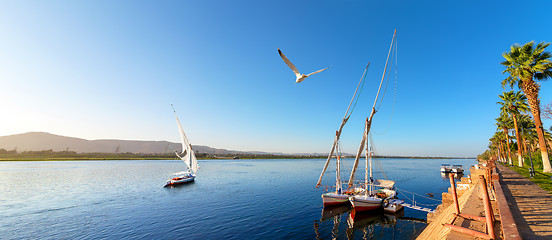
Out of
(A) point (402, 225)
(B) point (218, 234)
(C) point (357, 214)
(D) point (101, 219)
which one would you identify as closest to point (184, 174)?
(D) point (101, 219)

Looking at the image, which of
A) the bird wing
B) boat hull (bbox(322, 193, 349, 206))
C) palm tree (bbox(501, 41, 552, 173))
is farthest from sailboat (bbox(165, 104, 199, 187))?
palm tree (bbox(501, 41, 552, 173))

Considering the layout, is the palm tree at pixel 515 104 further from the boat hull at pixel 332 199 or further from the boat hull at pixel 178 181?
the boat hull at pixel 178 181

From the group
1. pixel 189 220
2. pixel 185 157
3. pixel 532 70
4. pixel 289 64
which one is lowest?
pixel 189 220

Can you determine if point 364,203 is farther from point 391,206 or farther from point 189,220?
point 189,220

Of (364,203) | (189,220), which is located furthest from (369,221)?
(189,220)

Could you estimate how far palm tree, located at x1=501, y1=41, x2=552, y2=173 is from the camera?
3039cm

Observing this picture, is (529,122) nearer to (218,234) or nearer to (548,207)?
(548,207)

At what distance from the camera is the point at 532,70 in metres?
30.9

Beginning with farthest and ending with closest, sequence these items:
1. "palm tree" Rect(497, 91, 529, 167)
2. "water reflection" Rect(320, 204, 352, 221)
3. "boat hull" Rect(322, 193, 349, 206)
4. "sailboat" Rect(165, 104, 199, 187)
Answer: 1. "sailboat" Rect(165, 104, 199, 187)
2. "palm tree" Rect(497, 91, 529, 167)
3. "boat hull" Rect(322, 193, 349, 206)
4. "water reflection" Rect(320, 204, 352, 221)

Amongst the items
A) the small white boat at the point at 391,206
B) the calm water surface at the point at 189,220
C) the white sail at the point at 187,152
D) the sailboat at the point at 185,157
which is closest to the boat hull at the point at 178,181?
the sailboat at the point at 185,157

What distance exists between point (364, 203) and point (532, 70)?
107 ft

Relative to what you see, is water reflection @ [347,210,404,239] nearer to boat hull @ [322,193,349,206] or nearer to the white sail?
boat hull @ [322,193,349,206]

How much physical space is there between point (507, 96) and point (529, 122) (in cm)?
3217

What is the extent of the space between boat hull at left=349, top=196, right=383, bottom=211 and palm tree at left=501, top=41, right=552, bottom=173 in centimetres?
2609
